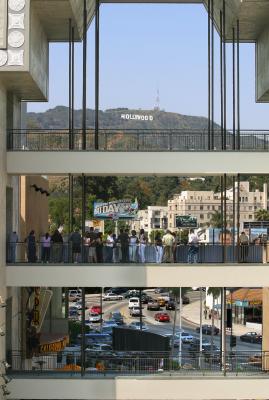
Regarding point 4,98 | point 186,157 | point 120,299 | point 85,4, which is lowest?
point 120,299

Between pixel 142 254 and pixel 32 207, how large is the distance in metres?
8.25

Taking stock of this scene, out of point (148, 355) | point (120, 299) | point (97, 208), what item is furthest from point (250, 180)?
point (148, 355)

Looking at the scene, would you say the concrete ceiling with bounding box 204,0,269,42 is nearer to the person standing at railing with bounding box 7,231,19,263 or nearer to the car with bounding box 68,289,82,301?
A: the person standing at railing with bounding box 7,231,19,263

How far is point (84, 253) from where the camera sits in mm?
29250

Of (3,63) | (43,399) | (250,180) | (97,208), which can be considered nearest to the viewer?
(3,63)

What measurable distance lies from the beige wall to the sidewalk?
48.1 meters

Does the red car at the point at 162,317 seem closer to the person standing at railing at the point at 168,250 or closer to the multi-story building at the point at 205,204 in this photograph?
the multi-story building at the point at 205,204

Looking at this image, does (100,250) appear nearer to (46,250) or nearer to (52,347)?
(46,250)

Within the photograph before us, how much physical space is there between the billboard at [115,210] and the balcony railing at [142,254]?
5804cm

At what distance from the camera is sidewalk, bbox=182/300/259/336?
301ft

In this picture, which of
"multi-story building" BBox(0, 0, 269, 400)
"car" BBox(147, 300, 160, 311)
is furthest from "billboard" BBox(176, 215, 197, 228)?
"multi-story building" BBox(0, 0, 269, 400)

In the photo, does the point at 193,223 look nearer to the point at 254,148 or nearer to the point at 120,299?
the point at 120,299

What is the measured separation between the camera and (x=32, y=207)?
120 ft

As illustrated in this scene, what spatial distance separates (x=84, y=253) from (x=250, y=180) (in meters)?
158
